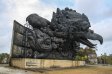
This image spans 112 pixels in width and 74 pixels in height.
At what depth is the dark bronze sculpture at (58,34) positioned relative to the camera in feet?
104

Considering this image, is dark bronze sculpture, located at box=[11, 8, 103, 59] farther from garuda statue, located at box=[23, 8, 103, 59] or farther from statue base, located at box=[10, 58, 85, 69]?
statue base, located at box=[10, 58, 85, 69]

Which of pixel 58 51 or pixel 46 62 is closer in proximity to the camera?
pixel 46 62

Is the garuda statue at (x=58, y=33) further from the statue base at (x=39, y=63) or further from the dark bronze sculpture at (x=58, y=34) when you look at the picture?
the statue base at (x=39, y=63)

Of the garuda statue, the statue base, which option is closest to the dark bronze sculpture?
the garuda statue

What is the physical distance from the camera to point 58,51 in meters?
33.8

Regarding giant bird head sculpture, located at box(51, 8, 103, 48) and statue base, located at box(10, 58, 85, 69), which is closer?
statue base, located at box(10, 58, 85, 69)

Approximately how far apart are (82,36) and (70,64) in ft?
11.4

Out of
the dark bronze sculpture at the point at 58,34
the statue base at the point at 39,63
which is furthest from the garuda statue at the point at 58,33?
the statue base at the point at 39,63

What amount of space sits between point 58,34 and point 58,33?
0.11 metres

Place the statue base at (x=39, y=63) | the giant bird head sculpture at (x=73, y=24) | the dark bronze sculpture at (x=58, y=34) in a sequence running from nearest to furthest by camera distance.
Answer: the statue base at (x=39, y=63), the dark bronze sculpture at (x=58, y=34), the giant bird head sculpture at (x=73, y=24)

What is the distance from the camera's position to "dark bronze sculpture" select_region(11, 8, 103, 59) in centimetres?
3171

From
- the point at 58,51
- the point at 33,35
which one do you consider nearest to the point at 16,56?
the point at 33,35

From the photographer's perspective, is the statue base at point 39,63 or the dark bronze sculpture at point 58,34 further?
the dark bronze sculpture at point 58,34

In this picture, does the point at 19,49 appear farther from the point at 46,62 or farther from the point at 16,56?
the point at 46,62
